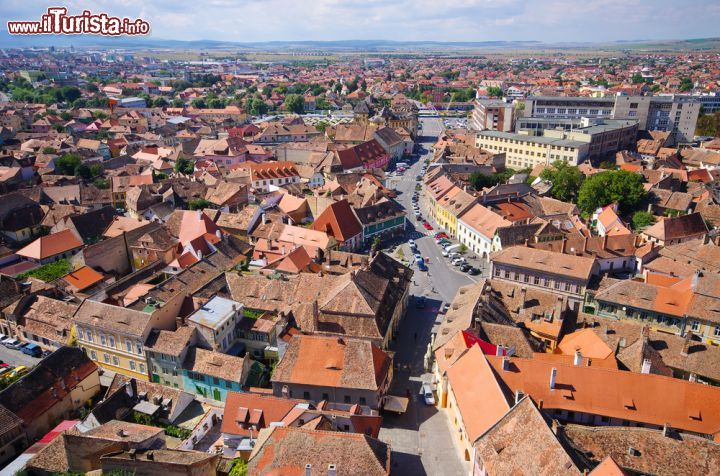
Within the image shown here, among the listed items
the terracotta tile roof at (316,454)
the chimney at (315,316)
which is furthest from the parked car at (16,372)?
the terracotta tile roof at (316,454)

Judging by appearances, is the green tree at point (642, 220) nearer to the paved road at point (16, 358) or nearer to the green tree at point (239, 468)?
the green tree at point (239, 468)

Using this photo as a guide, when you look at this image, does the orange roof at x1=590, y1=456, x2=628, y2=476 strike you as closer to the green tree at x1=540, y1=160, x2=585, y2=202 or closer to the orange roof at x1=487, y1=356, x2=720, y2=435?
the orange roof at x1=487, y1=356, x2=720, y2=435

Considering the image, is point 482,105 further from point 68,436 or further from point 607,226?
point 68,436

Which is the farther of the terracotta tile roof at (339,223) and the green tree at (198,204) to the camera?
the green tree at (198,204)

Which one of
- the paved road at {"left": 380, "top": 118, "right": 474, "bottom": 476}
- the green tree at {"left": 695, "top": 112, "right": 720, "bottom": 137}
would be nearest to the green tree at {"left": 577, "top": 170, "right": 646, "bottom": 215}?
the paved road at {"left": 380, "top": 118, "right": 474, "bottom": 476}

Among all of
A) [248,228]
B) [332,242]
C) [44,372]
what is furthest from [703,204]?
[44,372]

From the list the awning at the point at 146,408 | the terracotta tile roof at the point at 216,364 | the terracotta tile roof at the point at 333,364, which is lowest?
the awning at the point at 146,408

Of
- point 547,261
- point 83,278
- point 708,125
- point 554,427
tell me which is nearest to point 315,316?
point 554,427
